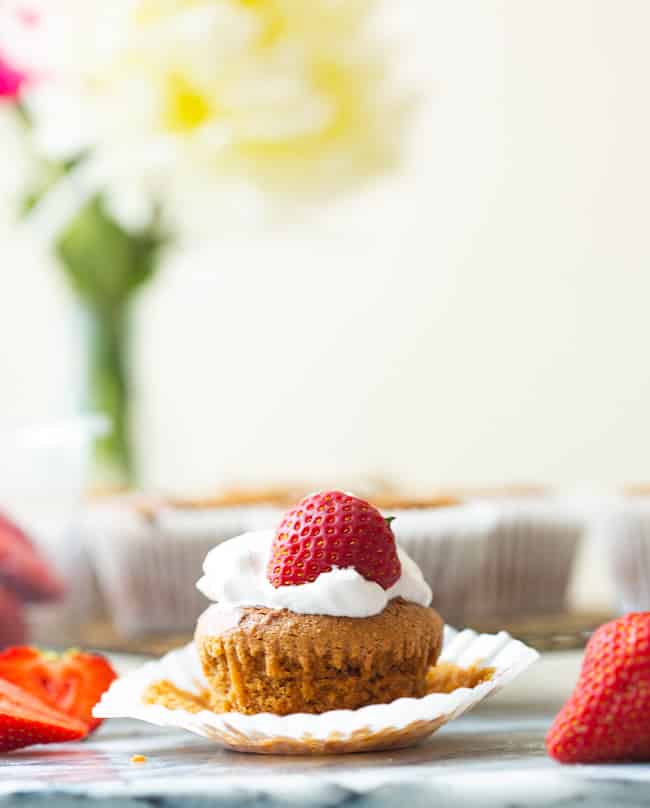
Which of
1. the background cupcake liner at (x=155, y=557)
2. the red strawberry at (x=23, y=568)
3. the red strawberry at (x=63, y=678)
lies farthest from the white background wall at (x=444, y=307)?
the red strawberry at (x=63, y=678)

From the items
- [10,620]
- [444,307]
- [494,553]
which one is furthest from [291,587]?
[444,307]

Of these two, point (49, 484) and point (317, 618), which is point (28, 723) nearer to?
point (317, 618)

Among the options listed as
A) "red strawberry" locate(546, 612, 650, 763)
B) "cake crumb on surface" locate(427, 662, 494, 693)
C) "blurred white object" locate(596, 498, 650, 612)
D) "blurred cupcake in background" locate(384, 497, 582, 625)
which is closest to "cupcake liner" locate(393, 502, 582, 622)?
"blurred cupcake in background" locate(384, 497, 582, 625)

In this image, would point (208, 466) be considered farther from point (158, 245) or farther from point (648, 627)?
point (648, 627)

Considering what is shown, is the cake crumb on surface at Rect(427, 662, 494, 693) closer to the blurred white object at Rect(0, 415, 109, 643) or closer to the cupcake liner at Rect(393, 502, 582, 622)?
the cupcake liner at Rect(393, 502, 582, 622)

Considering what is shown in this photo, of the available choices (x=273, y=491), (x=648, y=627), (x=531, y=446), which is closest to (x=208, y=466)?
(x=531, y=446)

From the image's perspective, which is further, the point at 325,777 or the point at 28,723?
the point at 28,723
